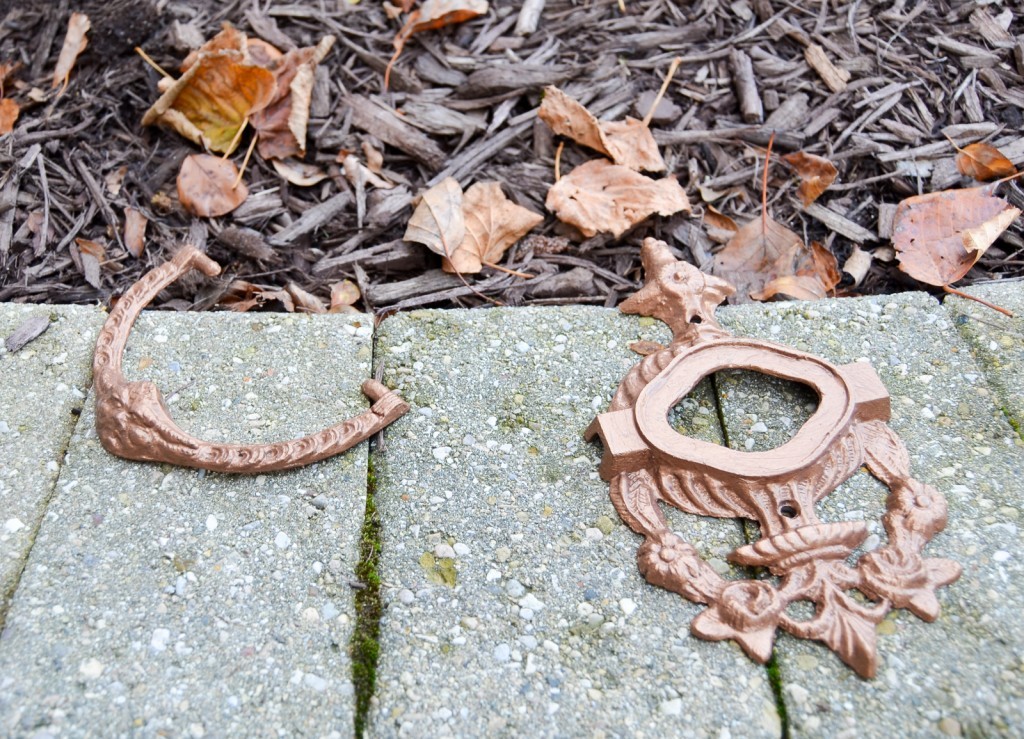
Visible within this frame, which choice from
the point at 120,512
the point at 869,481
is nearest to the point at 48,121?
the point at 120,512

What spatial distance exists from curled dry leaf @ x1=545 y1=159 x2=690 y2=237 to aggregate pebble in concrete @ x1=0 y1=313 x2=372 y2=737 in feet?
2.40

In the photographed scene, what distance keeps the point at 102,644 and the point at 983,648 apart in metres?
1.53

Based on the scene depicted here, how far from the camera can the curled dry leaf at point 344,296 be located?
90.5 inches

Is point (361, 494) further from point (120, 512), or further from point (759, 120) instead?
point (759, 120)

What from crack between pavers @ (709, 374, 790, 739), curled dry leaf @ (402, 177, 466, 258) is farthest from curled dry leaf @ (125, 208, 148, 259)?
crack between pavers @ (709, 374, 790, 739)

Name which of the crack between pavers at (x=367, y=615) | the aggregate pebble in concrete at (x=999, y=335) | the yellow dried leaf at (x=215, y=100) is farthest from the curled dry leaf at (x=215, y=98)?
the aggregate pebble in concrete at (x=999, y=335)

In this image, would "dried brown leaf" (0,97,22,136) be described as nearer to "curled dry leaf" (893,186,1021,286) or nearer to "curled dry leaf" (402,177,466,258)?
"curled dry leaf" (402,177,466,258)

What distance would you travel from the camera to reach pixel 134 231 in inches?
95.9

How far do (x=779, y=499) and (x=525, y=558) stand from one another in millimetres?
496

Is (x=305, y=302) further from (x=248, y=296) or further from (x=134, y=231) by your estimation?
(x=134, y=231)

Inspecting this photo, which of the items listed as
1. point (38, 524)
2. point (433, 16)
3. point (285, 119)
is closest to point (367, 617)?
point (38, 524)

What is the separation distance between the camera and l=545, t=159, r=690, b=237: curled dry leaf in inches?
92.9

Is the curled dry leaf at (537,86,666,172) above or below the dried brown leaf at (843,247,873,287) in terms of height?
above

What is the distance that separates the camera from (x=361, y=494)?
70.2 inches
